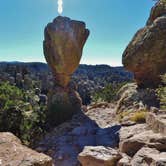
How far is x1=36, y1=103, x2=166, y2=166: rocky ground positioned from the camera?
33.7 feet

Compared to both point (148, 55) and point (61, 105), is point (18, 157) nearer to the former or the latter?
point (148, 55)

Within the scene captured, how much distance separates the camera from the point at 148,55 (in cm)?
2578

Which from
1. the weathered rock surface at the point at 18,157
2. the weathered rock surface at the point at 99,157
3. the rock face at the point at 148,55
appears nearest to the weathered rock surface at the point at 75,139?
the rock face at the point at 148,55

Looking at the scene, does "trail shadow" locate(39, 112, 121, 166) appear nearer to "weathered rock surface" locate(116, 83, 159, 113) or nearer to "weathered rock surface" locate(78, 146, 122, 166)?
"weathered rock surface" locate(116, 83, 159, 113)

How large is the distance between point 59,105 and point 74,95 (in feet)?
9.25

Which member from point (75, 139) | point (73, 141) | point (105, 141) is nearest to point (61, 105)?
point (75, 139)

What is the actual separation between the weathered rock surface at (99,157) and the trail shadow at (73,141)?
17.4 feet

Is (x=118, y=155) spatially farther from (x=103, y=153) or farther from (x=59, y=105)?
(x=59, y=105)

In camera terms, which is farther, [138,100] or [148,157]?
[138,100]

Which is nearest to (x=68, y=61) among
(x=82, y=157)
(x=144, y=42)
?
(x=144, y=42)

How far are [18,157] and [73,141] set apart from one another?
14328mm

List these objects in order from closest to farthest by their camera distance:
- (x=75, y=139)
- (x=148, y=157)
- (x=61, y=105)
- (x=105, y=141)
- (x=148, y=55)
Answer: (x=148, y=157)
(x=105, y=141)
(x=75, y=139)
(x=148, y=55)
(x=61, y=105)

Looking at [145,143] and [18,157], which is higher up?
[18,157]

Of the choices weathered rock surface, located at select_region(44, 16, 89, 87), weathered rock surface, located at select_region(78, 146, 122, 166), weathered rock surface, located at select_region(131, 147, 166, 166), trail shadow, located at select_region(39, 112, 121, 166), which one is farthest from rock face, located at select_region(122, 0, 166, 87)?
weathered rock surface, located at select_region(131, 147, 166, 166)
